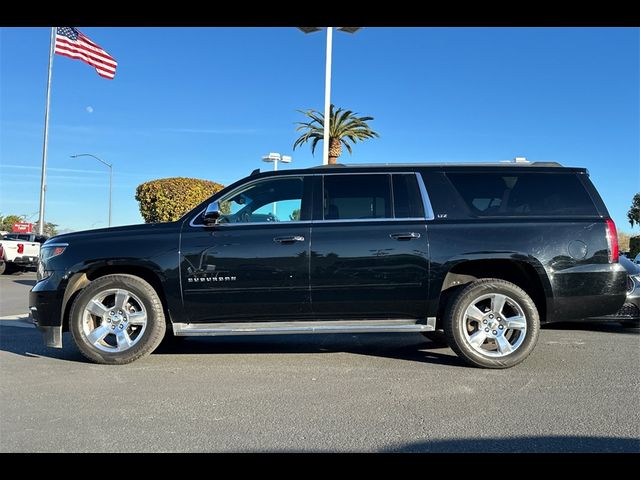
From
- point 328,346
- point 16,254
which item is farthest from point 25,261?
point 328,346

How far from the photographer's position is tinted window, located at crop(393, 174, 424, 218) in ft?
15.9

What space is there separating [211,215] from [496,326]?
306cm

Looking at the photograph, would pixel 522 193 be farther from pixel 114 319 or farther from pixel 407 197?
pixel 114 319

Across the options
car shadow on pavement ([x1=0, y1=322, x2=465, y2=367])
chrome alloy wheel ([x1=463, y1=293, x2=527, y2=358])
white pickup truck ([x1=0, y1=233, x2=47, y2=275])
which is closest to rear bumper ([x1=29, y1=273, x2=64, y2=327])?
car shadow on pavement ([x1=0, y1=322, x2=465, y2=367])

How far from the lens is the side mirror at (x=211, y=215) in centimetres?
473

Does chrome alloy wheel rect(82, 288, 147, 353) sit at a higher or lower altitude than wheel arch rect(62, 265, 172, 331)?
lower

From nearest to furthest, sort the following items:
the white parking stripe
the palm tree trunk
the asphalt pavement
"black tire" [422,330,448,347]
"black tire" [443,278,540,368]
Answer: the asphalt pavement < "black tire" [443,278,540,368] < "black tire" [422,330,448,347] < the white parking stripe < the palm tree trunk

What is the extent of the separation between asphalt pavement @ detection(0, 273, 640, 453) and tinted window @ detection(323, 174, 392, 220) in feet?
5.15

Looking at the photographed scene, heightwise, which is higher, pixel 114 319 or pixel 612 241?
pixel 612 241

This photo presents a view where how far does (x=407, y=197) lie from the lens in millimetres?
4891

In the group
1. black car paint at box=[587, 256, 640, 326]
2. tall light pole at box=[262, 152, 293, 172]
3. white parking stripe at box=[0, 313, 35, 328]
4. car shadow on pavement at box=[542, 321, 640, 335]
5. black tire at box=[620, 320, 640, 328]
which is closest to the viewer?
black car paint at box=[587, 256, 640, 326]

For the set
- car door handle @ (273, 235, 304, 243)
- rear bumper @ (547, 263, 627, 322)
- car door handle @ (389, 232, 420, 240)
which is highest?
car door handle @ (389, 232, 420, 240)

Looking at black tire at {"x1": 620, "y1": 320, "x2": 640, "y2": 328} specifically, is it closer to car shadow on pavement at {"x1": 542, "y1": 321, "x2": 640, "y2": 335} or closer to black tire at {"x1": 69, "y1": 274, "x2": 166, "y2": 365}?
car shadow on pavement at {"x1": 542, "y1": 321, "x2": 640, "y2": 335}

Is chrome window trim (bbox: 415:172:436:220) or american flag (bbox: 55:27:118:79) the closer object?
chrome window trim (bbox: 415:172:436:220)
